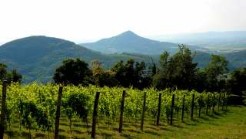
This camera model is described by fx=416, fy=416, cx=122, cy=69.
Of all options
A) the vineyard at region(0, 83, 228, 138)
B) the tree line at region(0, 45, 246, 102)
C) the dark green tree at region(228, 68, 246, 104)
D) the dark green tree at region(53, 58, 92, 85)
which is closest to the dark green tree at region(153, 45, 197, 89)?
the tree line at region(0, 45, 246, 102)

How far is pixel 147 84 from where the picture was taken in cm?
11319

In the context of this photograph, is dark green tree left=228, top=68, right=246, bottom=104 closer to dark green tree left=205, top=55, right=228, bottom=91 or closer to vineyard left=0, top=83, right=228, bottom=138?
dark green tree left=205, top=55, right=228, bottom=91

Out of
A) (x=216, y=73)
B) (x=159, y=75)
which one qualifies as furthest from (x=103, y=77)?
(x=216, y=73)

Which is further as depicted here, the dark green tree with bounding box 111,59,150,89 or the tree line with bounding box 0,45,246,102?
the dark green tree with bounding box 111,59,150,89

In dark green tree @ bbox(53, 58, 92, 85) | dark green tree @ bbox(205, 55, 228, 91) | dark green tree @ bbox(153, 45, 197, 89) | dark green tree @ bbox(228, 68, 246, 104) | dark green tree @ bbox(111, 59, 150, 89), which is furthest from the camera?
dark green tree @ bbox(205, 55, 228, 91)

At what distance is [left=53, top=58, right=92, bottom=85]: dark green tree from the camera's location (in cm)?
9619

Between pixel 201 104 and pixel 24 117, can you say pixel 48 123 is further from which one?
pixel 201 104

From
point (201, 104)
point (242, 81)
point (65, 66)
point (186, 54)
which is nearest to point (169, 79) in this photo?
point (186, 54)

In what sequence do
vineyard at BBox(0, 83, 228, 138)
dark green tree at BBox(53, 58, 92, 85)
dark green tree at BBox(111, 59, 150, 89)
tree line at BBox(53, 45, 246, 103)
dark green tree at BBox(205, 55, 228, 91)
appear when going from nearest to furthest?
1. vineyard at BBox(0, 83, 228, 138)
2. dark green tree at BBox(53, 58, 92, 85)
3. tree line at BBox(53, 45, 246, 103)
4. dark green tree at BBox(111, 59, 150, 89)
5. dark green tree at BBox(205, 55, 228, 91)

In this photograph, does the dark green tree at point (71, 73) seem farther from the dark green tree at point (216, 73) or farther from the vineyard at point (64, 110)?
the vineyard at point (64, 110)

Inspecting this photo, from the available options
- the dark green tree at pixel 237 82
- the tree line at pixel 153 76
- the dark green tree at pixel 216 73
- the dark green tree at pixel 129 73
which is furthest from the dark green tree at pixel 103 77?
the dark green tree at pixel 237 82

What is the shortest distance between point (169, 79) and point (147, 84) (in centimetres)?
705

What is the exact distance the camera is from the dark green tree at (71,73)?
96.2 m

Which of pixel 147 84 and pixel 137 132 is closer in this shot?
pixel 137 132
